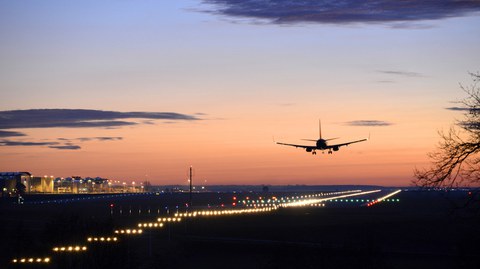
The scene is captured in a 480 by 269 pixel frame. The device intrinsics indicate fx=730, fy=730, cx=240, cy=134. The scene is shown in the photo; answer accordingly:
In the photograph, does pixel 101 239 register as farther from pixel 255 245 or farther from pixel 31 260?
pixel 255 245

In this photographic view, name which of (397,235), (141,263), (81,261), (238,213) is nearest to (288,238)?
(397,235)

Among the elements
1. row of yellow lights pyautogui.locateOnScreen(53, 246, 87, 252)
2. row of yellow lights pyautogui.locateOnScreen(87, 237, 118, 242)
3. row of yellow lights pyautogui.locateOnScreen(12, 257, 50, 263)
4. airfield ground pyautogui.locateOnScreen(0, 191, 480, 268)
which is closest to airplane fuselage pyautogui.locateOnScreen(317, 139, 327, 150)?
airfield ground pyautogui.locateOnScreen(0, 191, 480, 268)

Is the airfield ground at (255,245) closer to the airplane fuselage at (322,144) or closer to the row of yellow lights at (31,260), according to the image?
the row of yellow lights at (31,260)

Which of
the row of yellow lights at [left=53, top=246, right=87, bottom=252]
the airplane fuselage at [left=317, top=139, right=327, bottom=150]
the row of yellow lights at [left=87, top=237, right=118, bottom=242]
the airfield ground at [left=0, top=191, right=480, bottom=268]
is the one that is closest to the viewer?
the airfield ground at [left=0, top=191, right=480, bottom=268]

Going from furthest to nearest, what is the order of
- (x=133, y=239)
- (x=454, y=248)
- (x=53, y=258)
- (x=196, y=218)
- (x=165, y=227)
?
(x=196, y=218)
(x=165, y=227)
(x=133, y=239)
(x=454, y=248)
(x=53, y=258)

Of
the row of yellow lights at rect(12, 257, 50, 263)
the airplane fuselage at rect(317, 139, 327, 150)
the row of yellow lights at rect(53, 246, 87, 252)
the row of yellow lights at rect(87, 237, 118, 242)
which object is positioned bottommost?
the row of yellow lights at rect(12, 257, 50, 263)

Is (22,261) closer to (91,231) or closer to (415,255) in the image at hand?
(91,231)

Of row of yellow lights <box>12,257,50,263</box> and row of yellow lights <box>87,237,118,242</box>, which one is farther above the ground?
row of yellow lights <box>87,237,118,242</box>

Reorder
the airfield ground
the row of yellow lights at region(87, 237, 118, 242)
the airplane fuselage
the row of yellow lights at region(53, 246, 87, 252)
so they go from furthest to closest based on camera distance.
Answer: the airplane fuselage
the row of yellow lights at region(87, 237, 118, 242)
the row of yellow lights at region(53, 246, 87, 252)
the airfield ground

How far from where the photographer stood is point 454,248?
239 feet

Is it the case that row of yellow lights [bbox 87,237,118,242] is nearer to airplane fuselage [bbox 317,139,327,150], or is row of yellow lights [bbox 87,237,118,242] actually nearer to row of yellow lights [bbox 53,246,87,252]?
row of yellow lights [bbox 53,246,87,252]

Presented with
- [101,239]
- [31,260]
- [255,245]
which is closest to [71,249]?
[101,239]

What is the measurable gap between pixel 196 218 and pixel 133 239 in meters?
36.1

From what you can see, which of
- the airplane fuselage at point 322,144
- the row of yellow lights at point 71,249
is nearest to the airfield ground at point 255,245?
the row of yellow lights at point 71,249
